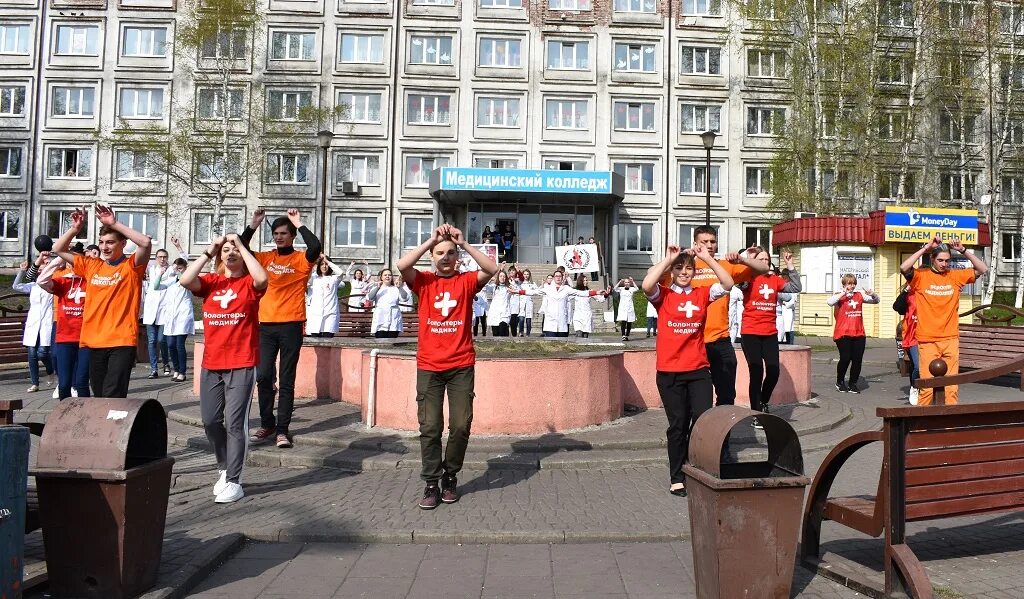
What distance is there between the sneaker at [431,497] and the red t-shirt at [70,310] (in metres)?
5.64

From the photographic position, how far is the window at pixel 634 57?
4309cm

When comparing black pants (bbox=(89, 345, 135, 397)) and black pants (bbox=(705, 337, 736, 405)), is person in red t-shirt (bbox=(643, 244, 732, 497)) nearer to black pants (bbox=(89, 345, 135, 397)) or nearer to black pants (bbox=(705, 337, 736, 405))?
black pants (bbox=(705, 337, 736, 405))

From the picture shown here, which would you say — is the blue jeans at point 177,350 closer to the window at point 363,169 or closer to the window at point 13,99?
the window at point 363,169

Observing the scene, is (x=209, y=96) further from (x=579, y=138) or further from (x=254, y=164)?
(x=579, y=138)

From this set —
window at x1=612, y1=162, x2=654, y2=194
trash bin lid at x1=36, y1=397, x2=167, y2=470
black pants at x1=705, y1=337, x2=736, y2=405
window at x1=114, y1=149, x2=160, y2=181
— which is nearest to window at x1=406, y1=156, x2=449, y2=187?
window at x1=612, y1=162, x2=654, y2=194

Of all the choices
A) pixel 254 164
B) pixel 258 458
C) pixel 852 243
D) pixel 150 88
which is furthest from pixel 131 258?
pixel 150 88

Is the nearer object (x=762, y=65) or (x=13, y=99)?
(x=13, y=99)

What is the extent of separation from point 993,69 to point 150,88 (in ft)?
149

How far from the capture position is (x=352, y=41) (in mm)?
42312

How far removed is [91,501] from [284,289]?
14.7 ft

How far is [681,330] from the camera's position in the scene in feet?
20.6

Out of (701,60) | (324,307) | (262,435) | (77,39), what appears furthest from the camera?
(701,60)

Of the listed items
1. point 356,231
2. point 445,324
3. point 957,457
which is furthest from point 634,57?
point 957,457

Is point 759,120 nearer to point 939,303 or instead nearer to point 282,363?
point 939,303
